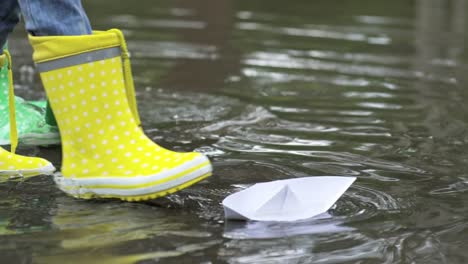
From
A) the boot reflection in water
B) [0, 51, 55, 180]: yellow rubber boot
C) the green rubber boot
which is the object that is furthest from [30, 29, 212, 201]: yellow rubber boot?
the green rubber boot

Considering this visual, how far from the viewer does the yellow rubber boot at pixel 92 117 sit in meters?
1.82

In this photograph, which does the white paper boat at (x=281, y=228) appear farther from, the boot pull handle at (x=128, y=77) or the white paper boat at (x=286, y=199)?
the boot pull handle at (x=128, y=77)

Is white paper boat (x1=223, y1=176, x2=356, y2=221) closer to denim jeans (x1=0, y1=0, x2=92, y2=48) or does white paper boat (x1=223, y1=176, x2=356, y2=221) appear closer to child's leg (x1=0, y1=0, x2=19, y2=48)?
denim jeans (x1=0, y1=0, x2=92, y2=48)

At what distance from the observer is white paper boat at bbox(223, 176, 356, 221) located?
173cm

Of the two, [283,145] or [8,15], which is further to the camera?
[283,145]

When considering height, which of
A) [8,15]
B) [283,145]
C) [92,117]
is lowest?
[283,145]

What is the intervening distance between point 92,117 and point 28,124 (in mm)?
676

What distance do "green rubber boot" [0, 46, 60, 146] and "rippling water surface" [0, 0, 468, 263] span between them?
73 millimetres

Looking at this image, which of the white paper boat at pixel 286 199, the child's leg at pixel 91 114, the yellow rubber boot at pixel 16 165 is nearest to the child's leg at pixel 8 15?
the yellow rubber boot at pixel 16 165

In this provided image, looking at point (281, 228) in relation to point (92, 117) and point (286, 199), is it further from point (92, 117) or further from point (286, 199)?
point (92, 117)

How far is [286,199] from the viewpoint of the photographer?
5.75ft

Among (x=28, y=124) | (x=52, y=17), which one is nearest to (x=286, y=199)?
(x=52, y=17)

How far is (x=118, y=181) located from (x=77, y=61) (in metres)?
0.28

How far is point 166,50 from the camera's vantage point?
443 centimetres
